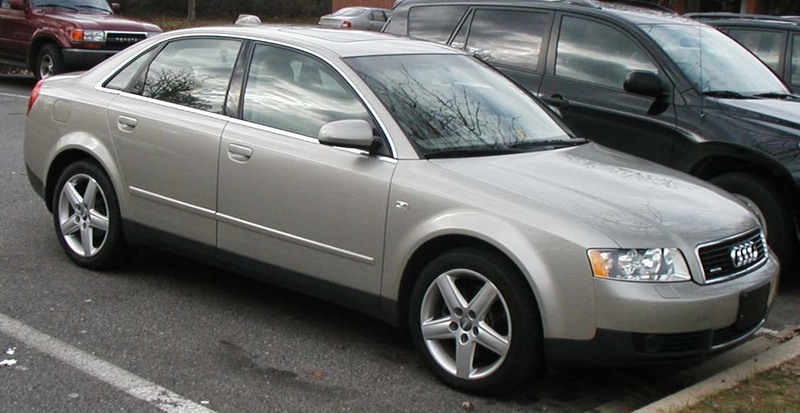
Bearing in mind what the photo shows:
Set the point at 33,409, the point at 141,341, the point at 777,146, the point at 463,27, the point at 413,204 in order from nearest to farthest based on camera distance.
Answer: the point at 33,409 < the point at 413,204 < the point at 141,341 < the point at 777,146 < the point at 463,27

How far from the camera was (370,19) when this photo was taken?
112 ft

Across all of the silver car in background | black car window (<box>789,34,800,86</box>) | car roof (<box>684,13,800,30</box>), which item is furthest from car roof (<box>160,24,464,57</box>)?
the silver car in background

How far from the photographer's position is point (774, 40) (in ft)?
32.6

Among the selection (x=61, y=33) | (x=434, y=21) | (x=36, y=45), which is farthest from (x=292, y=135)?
(x=36, y=45)

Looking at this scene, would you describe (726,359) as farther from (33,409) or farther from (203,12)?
(203,12)

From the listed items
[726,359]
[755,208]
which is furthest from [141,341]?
[755,208]

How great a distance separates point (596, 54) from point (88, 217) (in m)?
3.97

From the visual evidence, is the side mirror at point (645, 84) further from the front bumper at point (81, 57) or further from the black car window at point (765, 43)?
the front bumper at point (81, 57)

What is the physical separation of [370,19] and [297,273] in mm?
29465

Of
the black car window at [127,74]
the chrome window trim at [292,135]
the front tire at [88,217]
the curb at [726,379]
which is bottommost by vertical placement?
the curb at [726,379]

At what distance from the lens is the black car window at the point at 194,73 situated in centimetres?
606

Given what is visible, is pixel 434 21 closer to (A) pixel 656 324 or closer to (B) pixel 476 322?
(B) pixel 476 322

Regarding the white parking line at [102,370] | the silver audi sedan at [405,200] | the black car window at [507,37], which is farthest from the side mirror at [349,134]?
the black car window at [507,37]

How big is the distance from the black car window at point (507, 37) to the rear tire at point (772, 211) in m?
2.03
